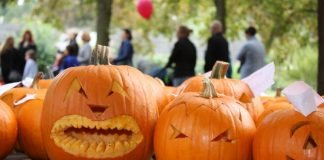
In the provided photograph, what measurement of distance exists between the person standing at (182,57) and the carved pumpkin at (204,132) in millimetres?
6194

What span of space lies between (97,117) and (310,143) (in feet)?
2.77

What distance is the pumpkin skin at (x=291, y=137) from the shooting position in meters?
2.07

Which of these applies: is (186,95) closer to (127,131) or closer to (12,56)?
(127,131)

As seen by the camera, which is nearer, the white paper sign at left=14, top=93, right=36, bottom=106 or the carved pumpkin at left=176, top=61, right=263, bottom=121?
the carved pumpkin at left=176, top=61, right=263, bottom=121

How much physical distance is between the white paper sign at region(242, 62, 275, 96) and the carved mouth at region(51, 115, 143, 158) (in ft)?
2.40

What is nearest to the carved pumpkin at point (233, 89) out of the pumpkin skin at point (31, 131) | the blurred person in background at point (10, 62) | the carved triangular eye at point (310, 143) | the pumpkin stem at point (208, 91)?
the pumpkin stem at point (208, 91)

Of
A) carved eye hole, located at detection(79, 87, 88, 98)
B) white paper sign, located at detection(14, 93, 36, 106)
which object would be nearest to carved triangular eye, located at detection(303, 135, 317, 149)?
carved eye hole, located at detection(79, 87, 88, 98)

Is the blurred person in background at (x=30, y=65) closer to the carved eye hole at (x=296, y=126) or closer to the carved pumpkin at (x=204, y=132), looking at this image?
the carved pumpkin at (x=204, y=132)

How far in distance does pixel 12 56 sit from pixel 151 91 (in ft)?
29.0

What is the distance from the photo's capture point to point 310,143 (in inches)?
82.5

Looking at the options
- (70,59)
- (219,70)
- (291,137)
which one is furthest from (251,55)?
(291,137)

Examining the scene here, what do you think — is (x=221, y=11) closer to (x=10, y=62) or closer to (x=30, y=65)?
(x=30, y=65)

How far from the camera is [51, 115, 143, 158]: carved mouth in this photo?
88.5 inches

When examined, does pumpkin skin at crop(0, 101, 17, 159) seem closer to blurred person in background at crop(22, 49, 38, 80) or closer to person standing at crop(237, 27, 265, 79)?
person standing at crop(237, 27, 265, 79)
